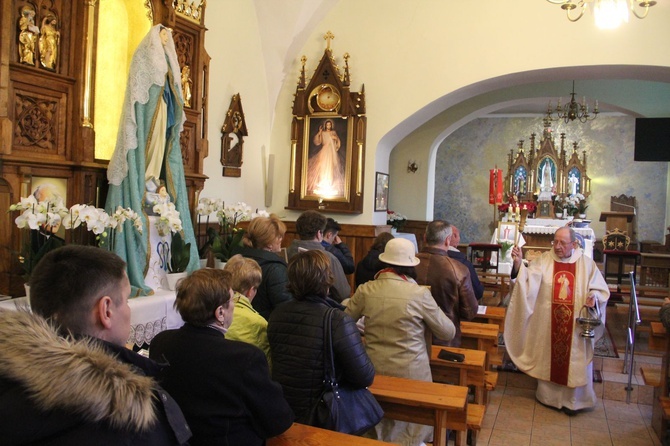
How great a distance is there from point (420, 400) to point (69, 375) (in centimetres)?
218

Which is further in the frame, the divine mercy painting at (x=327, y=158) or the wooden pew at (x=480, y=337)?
the divine mercy painting at (x=327, y=158)

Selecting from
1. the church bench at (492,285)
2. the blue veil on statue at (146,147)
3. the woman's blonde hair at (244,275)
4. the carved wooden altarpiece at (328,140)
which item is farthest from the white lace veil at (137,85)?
the church bench at (492,285)

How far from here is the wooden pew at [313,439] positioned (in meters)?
2.56

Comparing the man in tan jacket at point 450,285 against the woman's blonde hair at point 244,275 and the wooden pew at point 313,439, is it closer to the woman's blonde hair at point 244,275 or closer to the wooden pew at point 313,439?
the woman's blonde hair at point 244,275

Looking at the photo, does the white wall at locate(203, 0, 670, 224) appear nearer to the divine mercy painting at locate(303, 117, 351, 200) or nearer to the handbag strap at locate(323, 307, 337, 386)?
the divine mercy painting at locate(303, 117, 351, 200)

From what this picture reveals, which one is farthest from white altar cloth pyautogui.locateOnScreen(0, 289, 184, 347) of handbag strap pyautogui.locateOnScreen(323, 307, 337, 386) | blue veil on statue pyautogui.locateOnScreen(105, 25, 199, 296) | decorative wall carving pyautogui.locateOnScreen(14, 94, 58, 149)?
handbag strap pyautogui.locateOnScreen(323, 307, 337, 386)

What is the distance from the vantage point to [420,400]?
124 inches

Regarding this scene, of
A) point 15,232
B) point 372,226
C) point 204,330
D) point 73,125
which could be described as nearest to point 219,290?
point 204,330

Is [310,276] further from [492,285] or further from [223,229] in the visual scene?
[492,285]

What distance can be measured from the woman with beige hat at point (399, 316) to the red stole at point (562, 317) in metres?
2.40

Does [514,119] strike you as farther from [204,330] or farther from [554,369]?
[204,330]

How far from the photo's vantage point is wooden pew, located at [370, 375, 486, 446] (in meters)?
3.15

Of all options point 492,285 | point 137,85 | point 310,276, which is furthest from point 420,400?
point 492,285

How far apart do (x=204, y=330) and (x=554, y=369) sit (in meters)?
4.17
